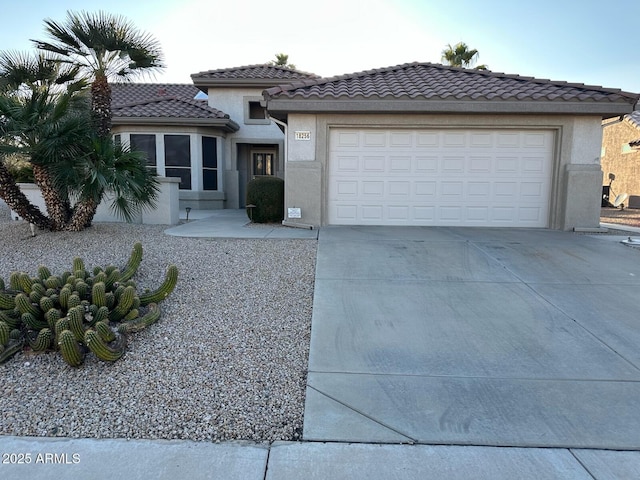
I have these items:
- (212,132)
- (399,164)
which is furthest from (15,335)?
(212,132)

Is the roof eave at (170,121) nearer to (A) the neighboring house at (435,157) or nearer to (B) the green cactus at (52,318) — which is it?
(A) the neighboring house at (435,157)

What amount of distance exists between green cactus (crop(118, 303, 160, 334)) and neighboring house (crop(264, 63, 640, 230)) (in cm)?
633

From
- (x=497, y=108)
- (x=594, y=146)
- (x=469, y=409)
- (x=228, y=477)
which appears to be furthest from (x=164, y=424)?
(x=594, y=146)

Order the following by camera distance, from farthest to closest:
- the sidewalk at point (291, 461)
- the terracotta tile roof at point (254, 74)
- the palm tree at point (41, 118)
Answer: the terracotta tile roof at point (254, 74)
the palm tree at point (41, 118)
the sidewalk at point (291, 461)

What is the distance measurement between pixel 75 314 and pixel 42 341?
1.41 ft

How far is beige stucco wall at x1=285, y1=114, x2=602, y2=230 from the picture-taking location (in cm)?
1055

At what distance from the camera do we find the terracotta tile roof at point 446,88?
33.1ft

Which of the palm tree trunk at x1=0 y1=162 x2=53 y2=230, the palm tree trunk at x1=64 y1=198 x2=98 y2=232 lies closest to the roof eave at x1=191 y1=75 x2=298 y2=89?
the palm tree trunk at x1=64 y1=198 x2=98 y2=232

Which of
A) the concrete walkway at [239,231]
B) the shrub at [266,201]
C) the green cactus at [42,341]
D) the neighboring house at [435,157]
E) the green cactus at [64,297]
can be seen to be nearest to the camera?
A: the green cactus at [42,341]

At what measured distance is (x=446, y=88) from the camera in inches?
424

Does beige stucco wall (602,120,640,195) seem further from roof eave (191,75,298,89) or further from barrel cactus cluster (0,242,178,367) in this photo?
barrel cactus cluster (0,242,178,367)

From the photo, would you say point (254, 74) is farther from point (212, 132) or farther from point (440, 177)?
point (440, 177)

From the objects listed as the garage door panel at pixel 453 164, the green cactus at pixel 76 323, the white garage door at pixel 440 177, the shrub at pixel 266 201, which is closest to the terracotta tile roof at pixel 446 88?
the white garage door at pixel 440 177

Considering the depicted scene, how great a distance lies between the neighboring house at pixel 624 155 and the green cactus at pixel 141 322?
2497 centimetres
